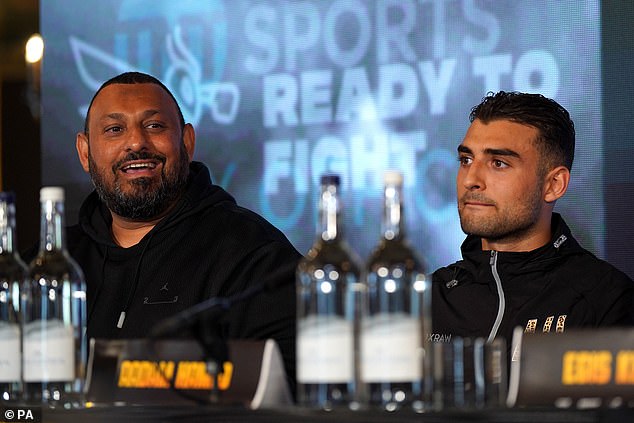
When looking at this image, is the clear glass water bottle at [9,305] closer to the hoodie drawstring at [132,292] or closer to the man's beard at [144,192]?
the hoodie drawstring at [132,292]

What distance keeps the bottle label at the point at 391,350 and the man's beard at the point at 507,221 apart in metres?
1.24

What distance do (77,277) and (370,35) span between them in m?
2.11

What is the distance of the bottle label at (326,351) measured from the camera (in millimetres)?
1228

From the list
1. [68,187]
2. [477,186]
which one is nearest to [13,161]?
[68,187]

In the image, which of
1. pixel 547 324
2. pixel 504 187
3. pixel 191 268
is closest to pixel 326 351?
pixel 547 324

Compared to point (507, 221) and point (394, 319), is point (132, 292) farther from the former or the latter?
point (394, 319)

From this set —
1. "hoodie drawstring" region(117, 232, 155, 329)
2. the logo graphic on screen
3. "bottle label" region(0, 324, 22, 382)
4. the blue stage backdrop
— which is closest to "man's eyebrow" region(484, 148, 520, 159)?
the blue stage backdrop

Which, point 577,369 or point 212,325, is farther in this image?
point 212,325

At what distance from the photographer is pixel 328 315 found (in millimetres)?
1256

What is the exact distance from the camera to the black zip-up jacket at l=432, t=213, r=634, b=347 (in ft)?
7.75

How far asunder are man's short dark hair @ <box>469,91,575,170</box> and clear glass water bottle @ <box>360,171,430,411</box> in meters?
1.29

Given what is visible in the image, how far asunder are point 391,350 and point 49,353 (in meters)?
0.49

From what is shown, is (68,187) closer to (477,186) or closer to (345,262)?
(477,186)

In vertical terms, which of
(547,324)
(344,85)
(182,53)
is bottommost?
(547,324)
